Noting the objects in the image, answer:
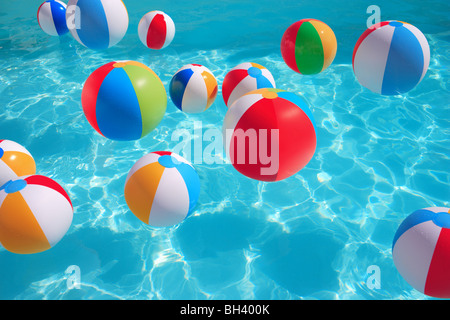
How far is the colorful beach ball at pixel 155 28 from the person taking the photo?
306 inches

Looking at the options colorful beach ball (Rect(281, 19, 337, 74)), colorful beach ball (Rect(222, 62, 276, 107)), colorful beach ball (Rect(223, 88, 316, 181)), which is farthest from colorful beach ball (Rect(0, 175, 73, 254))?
colorful beach ball (Rect(281, 19, 337, 74))

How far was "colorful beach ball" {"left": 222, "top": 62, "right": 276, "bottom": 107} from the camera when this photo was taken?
5.34 m

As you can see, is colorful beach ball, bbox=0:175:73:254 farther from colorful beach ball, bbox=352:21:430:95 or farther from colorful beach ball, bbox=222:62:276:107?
colorful beach ball, bbox=352:21:430:95

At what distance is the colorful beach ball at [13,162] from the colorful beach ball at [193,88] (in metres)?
2.34

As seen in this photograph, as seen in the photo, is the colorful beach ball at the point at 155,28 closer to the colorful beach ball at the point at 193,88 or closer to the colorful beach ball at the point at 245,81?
the colorful beach ball at the point at 193,88

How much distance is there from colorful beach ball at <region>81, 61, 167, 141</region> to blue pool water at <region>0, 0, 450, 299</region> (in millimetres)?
1081

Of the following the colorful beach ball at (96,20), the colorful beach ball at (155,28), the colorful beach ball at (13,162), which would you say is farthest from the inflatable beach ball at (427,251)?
the colorful beach ball at (155,28)

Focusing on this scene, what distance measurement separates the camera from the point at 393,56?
Result: 5.02 meters

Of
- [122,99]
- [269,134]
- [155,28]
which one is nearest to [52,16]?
[155,28]

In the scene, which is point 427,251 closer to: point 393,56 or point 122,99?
point 393,56

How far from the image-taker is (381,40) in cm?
511

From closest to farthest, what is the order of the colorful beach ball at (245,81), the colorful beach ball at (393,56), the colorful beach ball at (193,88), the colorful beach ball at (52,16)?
the colorful beach ball at (393,56) → the colorful beach ball at (245,81) → the colorful beach ball at (193,88) → the colorful beach ball at (52,16)
